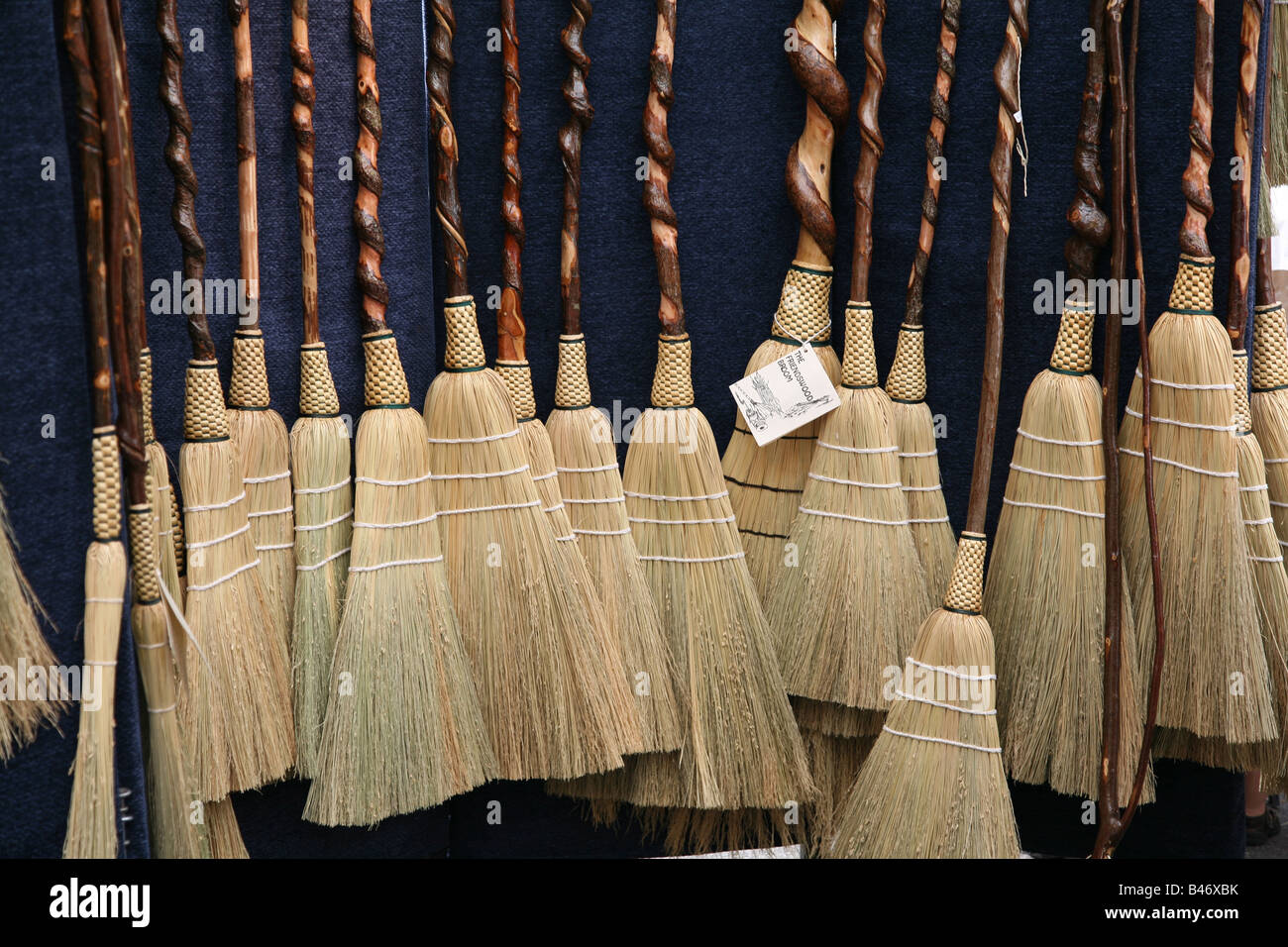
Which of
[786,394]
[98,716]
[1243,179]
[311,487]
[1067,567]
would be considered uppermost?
[1243,179]

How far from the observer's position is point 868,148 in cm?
175

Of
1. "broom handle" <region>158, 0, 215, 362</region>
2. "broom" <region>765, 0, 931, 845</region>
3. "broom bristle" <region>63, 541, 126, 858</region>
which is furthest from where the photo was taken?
"broom" <region>765, 0, 931, 845</region>

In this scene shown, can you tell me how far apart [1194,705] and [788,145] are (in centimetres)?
102

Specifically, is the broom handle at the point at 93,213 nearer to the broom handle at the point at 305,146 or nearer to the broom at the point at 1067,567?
the broom handle at the point at 305,146

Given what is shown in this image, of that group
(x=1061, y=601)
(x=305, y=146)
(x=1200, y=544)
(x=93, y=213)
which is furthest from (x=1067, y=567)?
(x=93, y=213)

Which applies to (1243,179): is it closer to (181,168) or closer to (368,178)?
(368,178)

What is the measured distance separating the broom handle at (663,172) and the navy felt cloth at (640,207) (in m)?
0.05

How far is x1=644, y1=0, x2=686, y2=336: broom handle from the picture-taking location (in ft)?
5.72

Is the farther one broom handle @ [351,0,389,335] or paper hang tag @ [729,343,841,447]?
paper hang tag @ [729,343,841,447]

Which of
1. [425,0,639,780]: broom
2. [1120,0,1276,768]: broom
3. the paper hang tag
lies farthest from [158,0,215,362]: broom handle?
[1120,0,1276,768]: broom

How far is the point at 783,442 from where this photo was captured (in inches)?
72.0

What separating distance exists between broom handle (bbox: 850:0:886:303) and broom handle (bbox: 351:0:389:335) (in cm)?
72

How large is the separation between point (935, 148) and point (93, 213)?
1162mm

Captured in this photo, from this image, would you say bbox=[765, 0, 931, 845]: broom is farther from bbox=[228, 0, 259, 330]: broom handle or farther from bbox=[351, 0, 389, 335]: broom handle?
bbox=[228, 0, 259, 330]: broom handle
